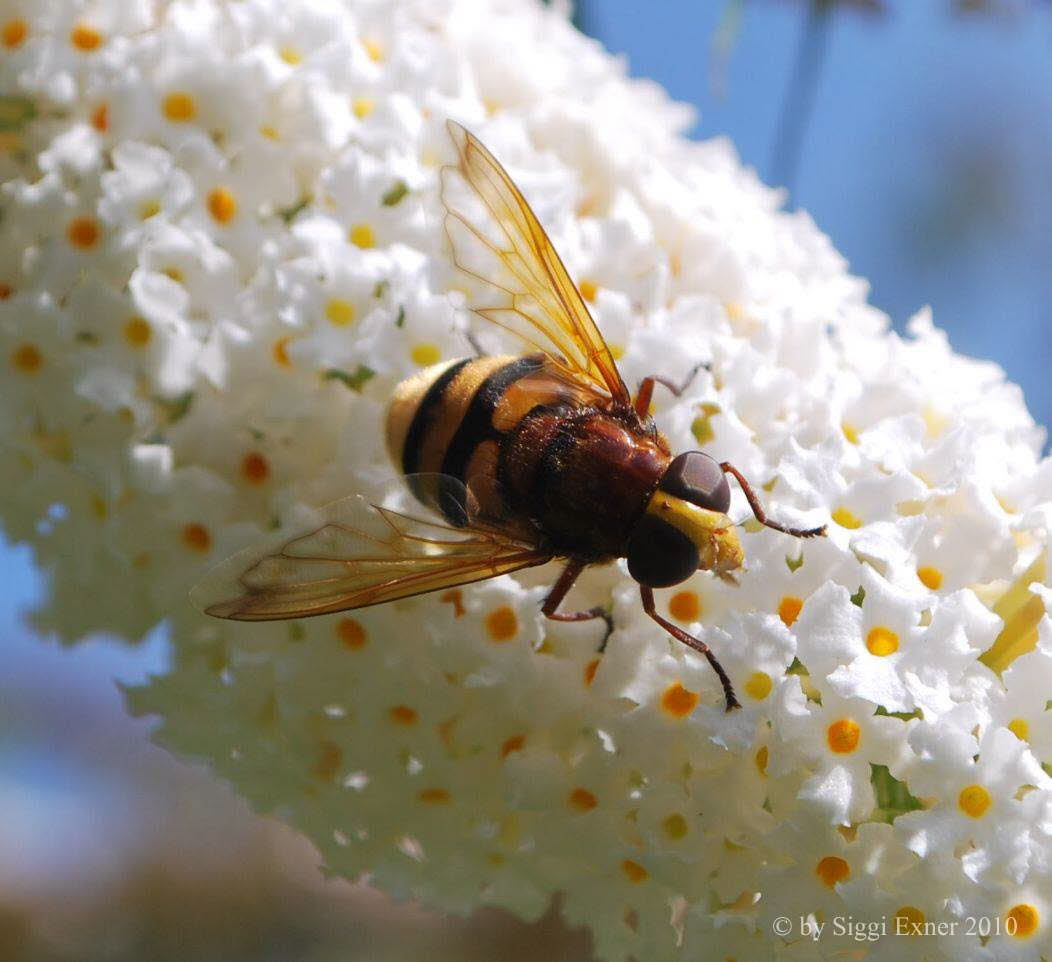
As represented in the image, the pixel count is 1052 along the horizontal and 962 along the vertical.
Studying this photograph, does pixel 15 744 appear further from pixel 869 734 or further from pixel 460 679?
pixel 869 734

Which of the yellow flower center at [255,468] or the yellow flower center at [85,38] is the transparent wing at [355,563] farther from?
the yellow flower center at [85,38]

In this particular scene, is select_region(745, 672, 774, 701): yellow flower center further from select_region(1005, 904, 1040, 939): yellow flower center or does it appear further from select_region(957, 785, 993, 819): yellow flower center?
select_region(1005, 904, 1040, 939): yellow flower center

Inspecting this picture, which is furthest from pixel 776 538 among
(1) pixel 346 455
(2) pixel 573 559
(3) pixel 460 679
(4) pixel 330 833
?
(4) pixel 330 833

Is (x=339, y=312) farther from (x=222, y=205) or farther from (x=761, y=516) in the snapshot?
(x=761, y=516)

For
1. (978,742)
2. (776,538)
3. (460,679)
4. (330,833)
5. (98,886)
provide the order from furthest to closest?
(98,886), (330,833), (460,679), (776,538), (978,742)

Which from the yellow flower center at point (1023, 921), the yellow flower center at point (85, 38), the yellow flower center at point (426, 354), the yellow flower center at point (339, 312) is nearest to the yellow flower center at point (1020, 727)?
the yellow flower center at point (1023, 921)

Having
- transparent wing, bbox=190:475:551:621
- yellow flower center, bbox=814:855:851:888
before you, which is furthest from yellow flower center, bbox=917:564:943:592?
transparent wing, bbox=190:475:551:621

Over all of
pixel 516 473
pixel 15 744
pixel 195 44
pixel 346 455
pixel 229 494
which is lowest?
pixel 15 744
